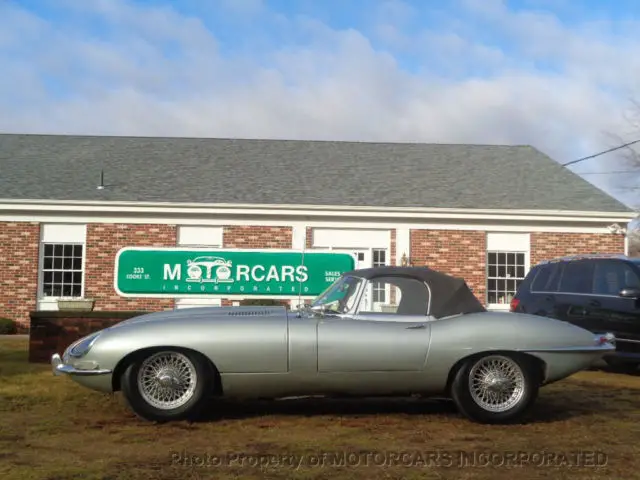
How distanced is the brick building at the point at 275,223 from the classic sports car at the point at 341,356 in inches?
394

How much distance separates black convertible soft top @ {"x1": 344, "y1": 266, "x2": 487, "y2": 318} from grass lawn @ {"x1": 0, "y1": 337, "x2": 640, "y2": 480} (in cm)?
96

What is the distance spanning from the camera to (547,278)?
10531 millimetres

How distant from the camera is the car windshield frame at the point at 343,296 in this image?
609 centimetres

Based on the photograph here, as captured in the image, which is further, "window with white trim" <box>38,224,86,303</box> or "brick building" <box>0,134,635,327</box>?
"window with white trim" <box>38,224,86,303</box>

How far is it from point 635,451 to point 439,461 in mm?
1533

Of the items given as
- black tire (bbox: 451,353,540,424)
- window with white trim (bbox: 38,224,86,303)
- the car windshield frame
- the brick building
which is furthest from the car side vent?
window with white trim (bbox: 38,224,86,303)

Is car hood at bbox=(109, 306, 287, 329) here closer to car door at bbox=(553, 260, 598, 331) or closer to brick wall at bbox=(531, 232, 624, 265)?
car door at bbox=(553, 260, 598, 331)

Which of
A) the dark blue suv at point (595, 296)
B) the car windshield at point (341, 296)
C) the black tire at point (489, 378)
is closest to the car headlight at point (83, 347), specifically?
the car windshield at point (341, 296)

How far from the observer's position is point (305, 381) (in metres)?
5.73

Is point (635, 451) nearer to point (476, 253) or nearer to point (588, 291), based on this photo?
point (588, 291)

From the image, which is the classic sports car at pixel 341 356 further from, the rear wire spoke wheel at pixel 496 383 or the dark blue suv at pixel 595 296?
the dark blue suv at pixel 595 296

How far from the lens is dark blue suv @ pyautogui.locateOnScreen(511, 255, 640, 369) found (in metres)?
9.22

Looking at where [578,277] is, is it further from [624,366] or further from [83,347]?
[83,347]

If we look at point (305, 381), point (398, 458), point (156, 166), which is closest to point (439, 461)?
point (398, 458)
